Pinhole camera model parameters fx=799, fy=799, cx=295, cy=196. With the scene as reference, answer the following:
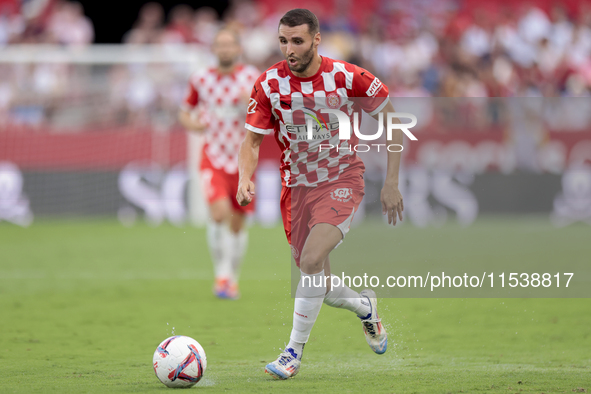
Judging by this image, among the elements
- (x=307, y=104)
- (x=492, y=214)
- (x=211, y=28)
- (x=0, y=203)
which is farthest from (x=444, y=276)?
(x=211, y=28)

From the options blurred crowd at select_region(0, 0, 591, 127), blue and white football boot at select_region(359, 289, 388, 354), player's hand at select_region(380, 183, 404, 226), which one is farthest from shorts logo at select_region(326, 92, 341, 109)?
blurred crowd at select_region(0, 0, 591, 127)

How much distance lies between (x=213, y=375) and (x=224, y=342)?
119 centimetres

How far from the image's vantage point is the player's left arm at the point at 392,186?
5.11 meters

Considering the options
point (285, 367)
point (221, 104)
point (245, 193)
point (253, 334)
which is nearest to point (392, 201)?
point (245, 193)

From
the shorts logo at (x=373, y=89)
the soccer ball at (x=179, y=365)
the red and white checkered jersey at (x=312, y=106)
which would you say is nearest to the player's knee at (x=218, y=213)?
the red and white checkered jersey at (x=312, y=106)

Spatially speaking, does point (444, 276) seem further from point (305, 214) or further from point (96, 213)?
point (96, 213)

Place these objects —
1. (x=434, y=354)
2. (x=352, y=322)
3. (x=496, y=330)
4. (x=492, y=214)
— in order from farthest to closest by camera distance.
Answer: (x=492, y=214)
(x=352, y=322)
(x=496, y=330)
(x=434, y=354)

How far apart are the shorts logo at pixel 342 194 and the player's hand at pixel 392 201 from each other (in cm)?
23

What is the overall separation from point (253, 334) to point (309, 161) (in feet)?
6.36

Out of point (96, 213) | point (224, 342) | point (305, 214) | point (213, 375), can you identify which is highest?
point (305, 214)

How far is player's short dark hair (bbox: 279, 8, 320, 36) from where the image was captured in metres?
4.92

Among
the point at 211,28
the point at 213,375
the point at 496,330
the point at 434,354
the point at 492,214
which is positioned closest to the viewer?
the point at 213,375

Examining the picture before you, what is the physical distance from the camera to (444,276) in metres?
6.54

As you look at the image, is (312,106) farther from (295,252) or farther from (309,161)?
(295,252)
